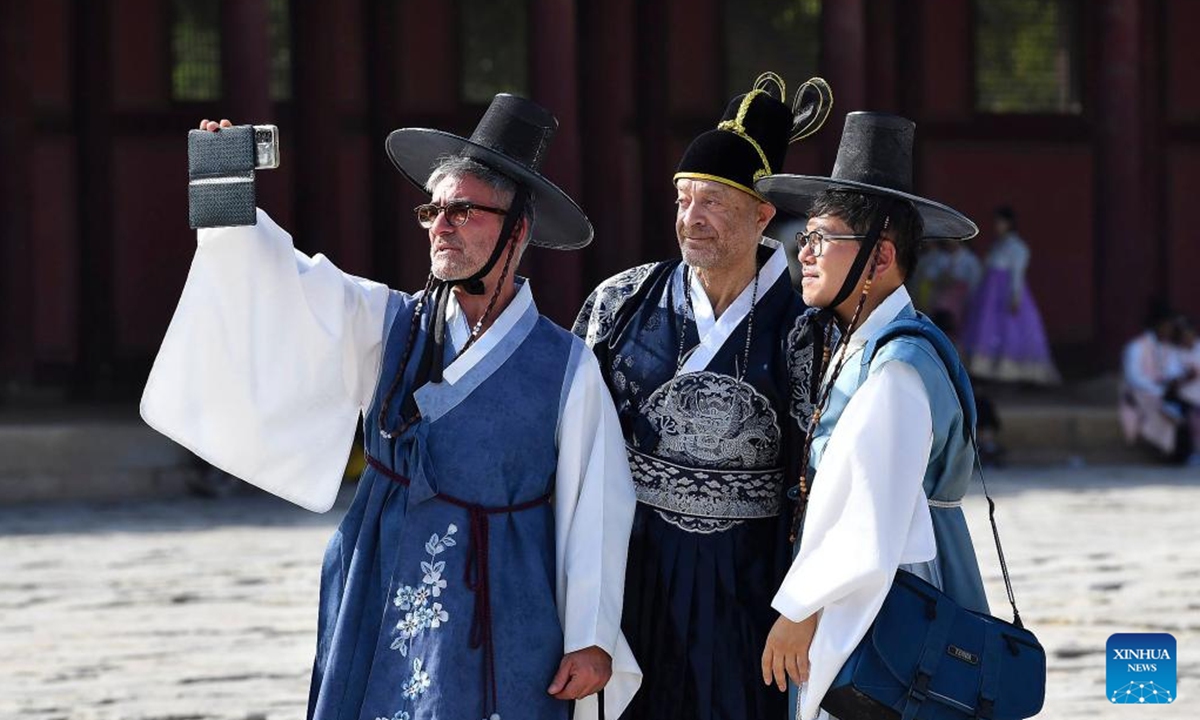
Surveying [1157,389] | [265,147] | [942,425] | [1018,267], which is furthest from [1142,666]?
[1018,267]

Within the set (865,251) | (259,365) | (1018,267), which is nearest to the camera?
(865,251)

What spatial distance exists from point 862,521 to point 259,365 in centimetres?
117

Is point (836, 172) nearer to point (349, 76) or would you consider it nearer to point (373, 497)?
point (373, 497)

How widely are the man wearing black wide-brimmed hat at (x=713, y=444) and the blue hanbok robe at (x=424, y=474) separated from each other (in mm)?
262

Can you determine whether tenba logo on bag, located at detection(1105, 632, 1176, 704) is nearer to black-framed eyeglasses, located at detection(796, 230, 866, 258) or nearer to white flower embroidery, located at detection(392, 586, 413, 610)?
black-framed eyeglasses, located at detection(796, 230, 866, 258)

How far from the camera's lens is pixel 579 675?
11.9ft

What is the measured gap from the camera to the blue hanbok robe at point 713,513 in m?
3.96

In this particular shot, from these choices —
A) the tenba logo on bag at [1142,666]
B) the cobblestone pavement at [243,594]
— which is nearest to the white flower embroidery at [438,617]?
the tenba logo on bag at [1142,666]

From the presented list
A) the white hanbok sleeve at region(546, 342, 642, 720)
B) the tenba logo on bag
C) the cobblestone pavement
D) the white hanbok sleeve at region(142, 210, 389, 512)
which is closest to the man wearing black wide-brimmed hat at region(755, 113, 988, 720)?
the white hanbok sleeve at region(546, 342, 642, 720)

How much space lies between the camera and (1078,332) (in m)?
15.4

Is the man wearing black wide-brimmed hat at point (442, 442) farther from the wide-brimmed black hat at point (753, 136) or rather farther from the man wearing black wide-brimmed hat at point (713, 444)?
the wide-brimmed black hat at point (753, 136)

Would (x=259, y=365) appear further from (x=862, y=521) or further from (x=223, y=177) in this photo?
(x=862, y=521)

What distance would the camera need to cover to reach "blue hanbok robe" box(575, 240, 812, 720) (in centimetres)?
396

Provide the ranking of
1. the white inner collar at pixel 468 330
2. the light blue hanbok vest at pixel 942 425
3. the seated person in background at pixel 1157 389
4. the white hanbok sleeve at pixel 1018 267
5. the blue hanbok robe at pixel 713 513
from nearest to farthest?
1. the light blue hanbok vest at pixel 942 425
2. the white inner collar at pixel 468 330
3. the blue hanbok robe at pixel 713 513
4. the seated person in background at pixel 1157 389
5. the white hanbok sleeve at pixel 1018 267
